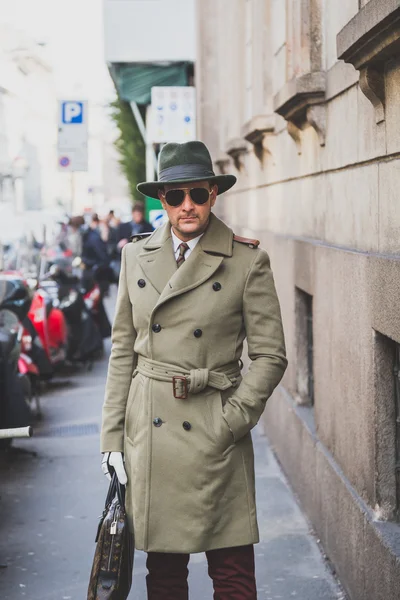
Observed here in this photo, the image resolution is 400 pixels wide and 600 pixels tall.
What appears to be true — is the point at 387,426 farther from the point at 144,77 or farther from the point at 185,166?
the point at 144,77

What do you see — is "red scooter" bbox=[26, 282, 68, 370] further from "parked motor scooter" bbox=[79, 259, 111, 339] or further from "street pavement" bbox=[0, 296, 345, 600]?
"street pavement" bbox=[0, 296, 345, 600]

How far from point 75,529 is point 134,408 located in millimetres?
2924

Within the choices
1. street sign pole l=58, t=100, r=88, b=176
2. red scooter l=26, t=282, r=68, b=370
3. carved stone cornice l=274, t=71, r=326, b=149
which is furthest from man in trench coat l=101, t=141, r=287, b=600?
street sign pole l=58, t=100, r=88, b=176

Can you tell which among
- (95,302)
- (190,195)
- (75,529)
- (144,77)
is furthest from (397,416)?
(144,77)

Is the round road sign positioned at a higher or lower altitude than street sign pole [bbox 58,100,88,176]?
lower

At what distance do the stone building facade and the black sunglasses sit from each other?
0.83 meters

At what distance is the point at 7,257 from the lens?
1752cm

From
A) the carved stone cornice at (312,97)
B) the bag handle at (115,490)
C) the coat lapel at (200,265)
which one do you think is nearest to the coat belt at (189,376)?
the coat lapel at (200,265)

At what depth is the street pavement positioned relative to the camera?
5.92 metres

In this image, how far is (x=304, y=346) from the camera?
816 cm

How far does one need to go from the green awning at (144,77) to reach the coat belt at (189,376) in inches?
809

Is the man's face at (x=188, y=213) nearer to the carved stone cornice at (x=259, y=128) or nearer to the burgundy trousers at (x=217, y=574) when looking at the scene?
the burgundy trousers at (x=217, y=574)

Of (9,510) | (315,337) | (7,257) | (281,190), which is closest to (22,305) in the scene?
(281,190)

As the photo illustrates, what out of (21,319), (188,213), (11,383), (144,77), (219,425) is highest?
(144,77)
